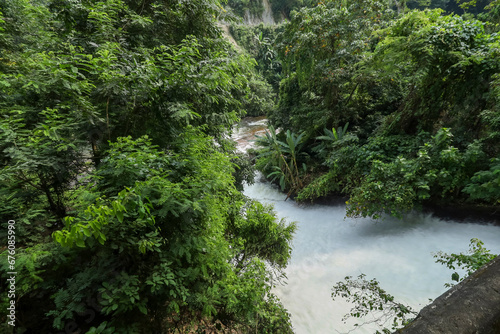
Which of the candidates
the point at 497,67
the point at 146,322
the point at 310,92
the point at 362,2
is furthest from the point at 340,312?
the point at 362,2

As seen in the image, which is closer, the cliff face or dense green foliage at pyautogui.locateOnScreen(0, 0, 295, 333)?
dense green foliage at pyautogui.locateOnScreen(0, 0, 295, 333)

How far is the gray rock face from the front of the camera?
875 mm

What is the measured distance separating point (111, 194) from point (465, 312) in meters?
2.39

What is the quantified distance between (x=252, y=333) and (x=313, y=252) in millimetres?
3319

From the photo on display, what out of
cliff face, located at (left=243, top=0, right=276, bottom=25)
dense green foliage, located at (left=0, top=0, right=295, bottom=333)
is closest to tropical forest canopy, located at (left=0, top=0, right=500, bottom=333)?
dense green foliage, located at (left=0, top=0, right=295, bottom=333)

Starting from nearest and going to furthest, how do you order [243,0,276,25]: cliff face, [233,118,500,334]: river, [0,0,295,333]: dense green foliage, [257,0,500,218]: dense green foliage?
[0,0,295,333]: dense green foliage < [233,118,500,334]: river < [257,0,500,218]: dense green foliage < [243,0,276,25]: cliff face

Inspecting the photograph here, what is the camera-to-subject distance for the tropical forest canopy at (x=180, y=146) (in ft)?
5.75

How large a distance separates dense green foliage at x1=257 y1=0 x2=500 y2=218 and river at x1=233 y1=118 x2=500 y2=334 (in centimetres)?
54

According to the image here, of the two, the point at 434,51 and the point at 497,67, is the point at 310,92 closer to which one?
the point at 434,51

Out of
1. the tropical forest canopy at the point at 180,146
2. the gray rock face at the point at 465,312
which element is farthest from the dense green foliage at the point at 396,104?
the gray rock face at the point at 465,312

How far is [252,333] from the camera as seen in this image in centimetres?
256

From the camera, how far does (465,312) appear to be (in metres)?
0.92

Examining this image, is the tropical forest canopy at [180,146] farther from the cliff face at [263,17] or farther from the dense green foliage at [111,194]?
the cliff face at [263,17]

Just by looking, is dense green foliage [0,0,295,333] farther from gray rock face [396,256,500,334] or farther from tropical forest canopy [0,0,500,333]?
gray rock face [396,256,500,334]
